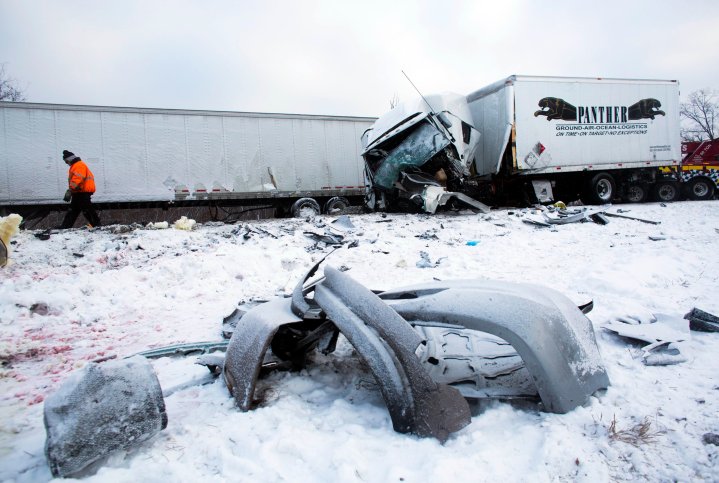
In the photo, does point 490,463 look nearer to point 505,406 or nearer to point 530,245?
point 505,406

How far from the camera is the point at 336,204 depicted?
1346cm

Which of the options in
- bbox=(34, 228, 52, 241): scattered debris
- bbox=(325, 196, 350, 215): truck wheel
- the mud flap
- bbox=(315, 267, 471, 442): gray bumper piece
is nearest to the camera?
the mud flap

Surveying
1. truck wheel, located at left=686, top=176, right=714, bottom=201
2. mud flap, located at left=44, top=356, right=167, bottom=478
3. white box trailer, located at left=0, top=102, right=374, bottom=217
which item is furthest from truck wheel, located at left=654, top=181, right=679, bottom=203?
mud flap, located at left=44, top=356, right=167, bottom=478

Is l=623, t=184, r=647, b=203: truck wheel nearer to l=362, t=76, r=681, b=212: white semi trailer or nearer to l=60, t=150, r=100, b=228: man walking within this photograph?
l=362, t=76, r=681, b=212: white semi trailer

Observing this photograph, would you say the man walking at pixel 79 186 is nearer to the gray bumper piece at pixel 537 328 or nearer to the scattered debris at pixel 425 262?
the scattered debris at pixel 425 262

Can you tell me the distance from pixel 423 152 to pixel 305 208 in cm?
497

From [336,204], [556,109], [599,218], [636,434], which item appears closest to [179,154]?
[336,204]

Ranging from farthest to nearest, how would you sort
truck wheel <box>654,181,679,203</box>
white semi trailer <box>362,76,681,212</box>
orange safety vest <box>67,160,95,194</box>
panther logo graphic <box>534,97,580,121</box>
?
truck wheel <box>654,181,679,203</box> → panther logo graphic <box>534,97,580,121</box> → white semi trailer <box>362,76,681,212</box> → orange safety vest <box>67,160,95,194</box>

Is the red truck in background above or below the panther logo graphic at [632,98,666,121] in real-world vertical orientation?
below

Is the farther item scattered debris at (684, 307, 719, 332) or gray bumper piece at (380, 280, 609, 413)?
scattered debris at (684, 307, 719, 332)

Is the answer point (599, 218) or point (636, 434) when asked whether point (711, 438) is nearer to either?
point (636, 434)

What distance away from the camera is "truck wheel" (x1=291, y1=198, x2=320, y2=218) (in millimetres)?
12783

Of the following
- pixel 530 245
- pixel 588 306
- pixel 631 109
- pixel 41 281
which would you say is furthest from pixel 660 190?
pixel 41 281

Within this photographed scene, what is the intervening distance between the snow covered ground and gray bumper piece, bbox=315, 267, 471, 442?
73 mm
